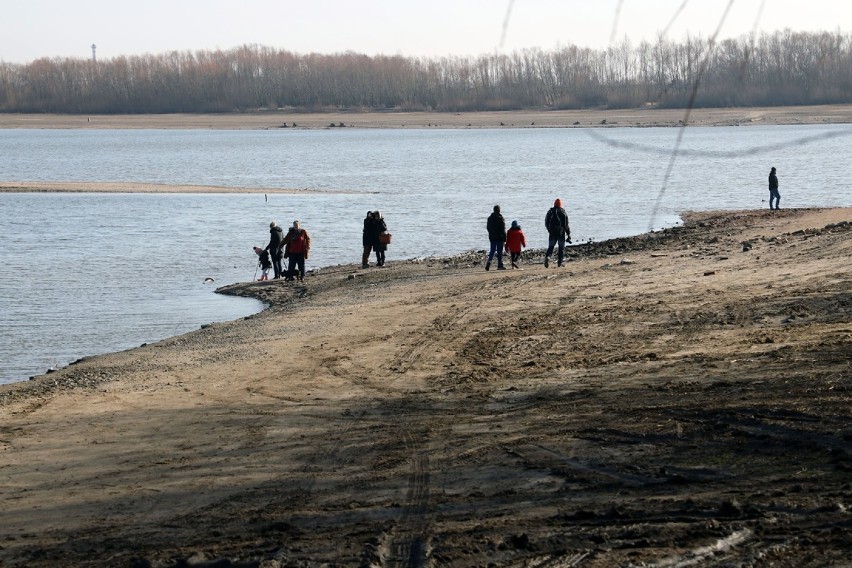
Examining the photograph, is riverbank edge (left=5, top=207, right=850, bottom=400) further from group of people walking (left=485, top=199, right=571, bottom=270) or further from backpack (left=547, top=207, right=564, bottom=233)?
backpack (left=547, top=207, right=564, bottom=233)

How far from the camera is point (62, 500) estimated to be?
29.2 feet

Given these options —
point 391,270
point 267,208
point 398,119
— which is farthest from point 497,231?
point 398,119

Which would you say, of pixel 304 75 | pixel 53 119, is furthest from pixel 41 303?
pixel 53 119

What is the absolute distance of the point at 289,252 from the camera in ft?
78.6

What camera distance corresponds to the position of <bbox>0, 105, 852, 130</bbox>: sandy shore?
11788cm

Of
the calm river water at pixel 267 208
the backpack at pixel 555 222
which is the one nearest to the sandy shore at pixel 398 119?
the calm river water at pixel 267 208

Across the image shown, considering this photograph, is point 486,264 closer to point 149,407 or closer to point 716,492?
point 149,407

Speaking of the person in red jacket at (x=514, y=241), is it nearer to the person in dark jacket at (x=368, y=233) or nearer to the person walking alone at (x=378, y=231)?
the person walking alone at (x=378, y=231)

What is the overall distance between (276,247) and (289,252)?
0.62m

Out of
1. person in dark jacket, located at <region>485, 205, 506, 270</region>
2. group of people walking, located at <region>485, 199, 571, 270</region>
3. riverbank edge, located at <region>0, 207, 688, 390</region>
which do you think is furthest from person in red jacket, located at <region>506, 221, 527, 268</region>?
riverbank edge, located at <region>0, 207, 688, 390</region>

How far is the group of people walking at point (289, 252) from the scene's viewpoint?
2339 cm

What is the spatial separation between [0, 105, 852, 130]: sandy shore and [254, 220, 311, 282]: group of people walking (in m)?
87.2

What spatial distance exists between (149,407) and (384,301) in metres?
8.08

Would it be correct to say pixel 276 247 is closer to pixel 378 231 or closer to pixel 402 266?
pixel 378 231
